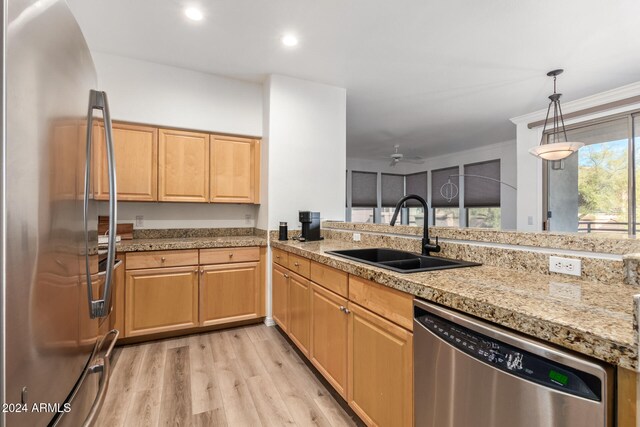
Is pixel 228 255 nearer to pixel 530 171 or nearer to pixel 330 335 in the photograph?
pixel 330 335

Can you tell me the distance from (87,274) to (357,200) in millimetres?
6850

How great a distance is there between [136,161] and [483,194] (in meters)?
6.40

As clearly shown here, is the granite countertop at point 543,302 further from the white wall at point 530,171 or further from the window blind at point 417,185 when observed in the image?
the window blind at point 417,185

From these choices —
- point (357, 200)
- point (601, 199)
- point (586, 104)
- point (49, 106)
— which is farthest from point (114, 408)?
point (357, 200)

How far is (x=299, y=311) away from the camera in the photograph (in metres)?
2.30

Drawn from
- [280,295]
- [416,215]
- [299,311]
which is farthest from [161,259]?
[416,215]

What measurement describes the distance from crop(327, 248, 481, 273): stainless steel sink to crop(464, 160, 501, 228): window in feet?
15.8

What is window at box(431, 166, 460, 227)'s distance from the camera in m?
7.05

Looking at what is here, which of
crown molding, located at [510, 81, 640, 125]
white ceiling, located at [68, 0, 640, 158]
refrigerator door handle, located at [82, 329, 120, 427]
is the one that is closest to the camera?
refrigerator door handle, located at [82, 329, 120, 427]

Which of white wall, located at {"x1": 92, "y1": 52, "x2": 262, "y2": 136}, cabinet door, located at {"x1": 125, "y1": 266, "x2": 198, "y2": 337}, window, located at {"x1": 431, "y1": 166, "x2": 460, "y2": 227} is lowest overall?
cabinet door, located at {"x1": 125, "y1": 266, "x2": 198, "y2": 337}

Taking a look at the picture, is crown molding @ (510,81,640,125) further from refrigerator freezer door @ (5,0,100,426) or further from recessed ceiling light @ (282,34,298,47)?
refrigerator freezer door @ (5,0,100,426)

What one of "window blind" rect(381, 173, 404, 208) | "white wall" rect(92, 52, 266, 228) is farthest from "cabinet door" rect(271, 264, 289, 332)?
"window blind" rect(381, 173, 404, 208)

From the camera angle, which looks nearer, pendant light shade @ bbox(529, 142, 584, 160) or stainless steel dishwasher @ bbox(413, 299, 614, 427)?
stainless steel dishwasher @ bbox(413, 299, 614, 427)

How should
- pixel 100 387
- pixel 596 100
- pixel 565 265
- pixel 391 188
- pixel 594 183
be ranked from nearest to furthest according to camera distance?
pixel 100 387 < pixel 565 265 < pixel 596 100 < pixel 594 183 < pixel 391 188
